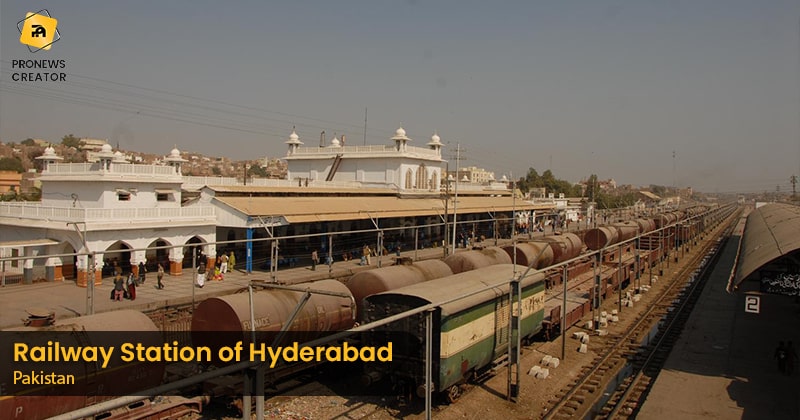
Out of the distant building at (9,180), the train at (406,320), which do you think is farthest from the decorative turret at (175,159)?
the distant building at (9,180)

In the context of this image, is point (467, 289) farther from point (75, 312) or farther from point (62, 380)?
point (75, 312)

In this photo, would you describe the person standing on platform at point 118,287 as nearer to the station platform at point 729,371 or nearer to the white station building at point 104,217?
the white station building at point 104,217

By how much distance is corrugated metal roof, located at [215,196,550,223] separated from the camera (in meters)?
33.0

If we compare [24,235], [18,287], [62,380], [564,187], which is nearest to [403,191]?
[24,235]

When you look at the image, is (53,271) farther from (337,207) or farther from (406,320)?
(406,320)

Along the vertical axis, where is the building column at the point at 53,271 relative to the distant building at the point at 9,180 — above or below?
below

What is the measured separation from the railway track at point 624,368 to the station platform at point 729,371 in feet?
2.03

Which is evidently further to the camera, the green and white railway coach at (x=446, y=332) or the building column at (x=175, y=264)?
the building column at (x=175, y=264)

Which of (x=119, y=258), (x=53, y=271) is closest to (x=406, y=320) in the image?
(x=53, y=271)

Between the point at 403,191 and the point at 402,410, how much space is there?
39102 mm

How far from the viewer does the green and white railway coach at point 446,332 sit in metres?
13.4

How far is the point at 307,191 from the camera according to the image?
42438 millimetres

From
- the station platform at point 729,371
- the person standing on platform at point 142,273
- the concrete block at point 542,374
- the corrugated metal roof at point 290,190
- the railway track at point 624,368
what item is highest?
the corrugated metal roof at point 290,190

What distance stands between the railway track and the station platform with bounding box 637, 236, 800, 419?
62 centimetres
